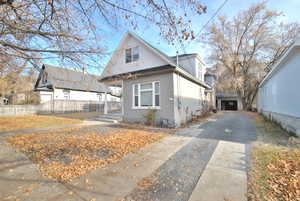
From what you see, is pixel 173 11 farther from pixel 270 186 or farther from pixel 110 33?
pixel 270 186

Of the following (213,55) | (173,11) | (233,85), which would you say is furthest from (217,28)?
(173,11)

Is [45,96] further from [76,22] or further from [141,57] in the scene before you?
[76,22]

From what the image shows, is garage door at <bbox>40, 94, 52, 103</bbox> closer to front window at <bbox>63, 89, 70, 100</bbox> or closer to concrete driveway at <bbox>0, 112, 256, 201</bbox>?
front window at <bbox>63, 89, 70, 100</bbox>

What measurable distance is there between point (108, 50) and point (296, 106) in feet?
26.0

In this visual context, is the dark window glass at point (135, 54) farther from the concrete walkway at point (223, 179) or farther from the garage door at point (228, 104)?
the garage door at point (228, 104)

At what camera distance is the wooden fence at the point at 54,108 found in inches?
520

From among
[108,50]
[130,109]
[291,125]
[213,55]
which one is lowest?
[291,125]

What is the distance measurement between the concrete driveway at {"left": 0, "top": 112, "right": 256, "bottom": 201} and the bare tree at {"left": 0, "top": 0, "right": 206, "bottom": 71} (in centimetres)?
299

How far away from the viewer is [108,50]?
415cm

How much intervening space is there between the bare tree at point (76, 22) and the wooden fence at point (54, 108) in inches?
529

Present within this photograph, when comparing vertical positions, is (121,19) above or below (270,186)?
above

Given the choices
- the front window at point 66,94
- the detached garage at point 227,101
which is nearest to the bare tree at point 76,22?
the front window at point 66,94

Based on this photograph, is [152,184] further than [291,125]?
No

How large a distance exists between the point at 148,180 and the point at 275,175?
2.64 meters
